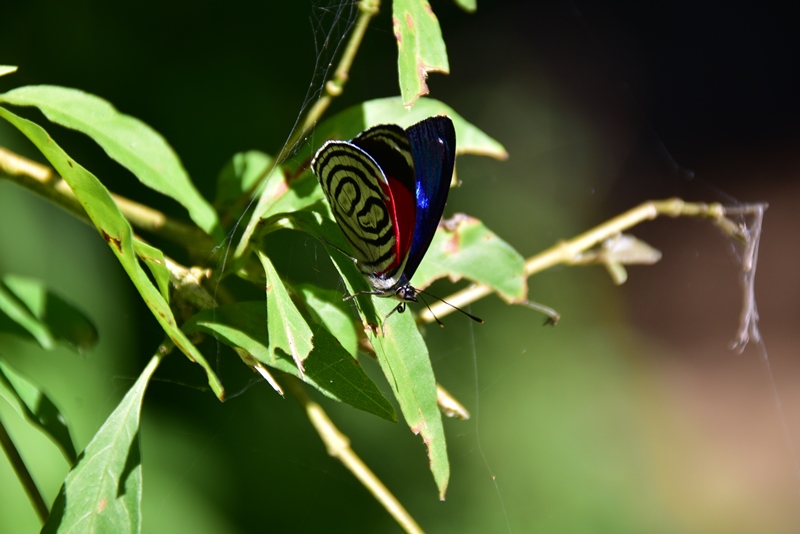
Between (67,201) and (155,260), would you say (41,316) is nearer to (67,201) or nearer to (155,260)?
(67,201)

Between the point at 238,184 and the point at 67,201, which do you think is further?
the point at 238,184

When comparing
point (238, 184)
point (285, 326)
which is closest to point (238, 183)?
point (238, 184)

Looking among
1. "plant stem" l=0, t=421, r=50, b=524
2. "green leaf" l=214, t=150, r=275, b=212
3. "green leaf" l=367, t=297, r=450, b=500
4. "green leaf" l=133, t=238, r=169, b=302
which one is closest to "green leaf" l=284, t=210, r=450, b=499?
"green leaf" l=367, t=297, r=450, b=500

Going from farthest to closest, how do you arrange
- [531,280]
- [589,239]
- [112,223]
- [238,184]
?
1. [531,280]
2. [589,239]
3. [238,184]
4. [112,223]

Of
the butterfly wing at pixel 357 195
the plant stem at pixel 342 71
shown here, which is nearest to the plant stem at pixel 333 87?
the plant stem at pixel 342 71

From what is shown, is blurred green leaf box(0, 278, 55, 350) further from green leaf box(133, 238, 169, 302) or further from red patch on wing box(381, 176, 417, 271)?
red patch on wing box(381, 176, 417, 271)

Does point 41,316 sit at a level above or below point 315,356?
above

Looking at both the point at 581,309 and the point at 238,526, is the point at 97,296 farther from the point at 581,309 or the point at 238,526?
the point at 581,309

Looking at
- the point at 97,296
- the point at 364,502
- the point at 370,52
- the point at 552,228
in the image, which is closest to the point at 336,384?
the point at 97,296
